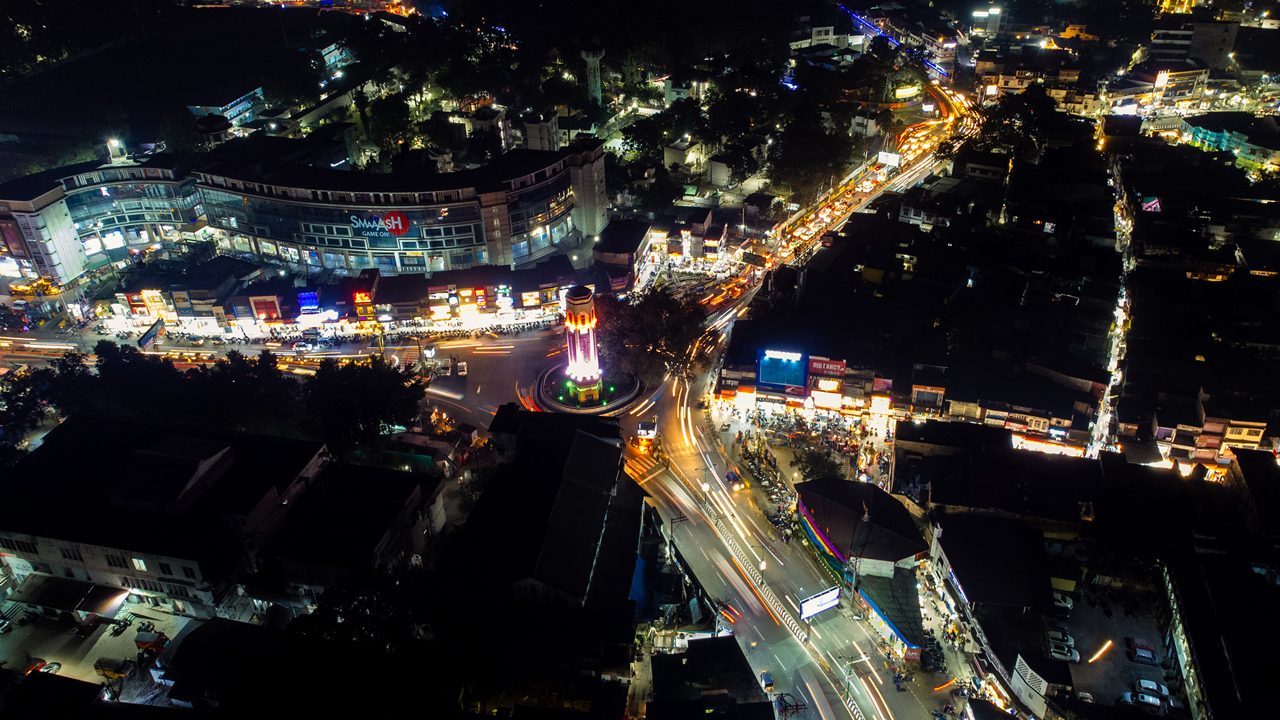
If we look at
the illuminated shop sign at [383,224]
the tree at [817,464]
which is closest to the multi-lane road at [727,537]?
the tree at [817,464]

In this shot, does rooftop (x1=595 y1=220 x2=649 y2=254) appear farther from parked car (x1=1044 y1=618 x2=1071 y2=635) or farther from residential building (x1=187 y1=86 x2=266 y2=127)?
residential building (x1=187 y1=86 x2=266 y2=127)

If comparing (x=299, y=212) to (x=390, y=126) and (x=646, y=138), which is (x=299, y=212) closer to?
(x=390, y=126)

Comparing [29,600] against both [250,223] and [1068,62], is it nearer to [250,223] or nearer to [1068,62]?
[250,223]

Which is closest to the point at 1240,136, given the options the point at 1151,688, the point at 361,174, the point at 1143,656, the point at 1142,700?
the point at 1143,656

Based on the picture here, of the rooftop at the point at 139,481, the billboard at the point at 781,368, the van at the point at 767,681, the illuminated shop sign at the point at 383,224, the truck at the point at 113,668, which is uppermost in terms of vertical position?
the illuminated shop sign at the point at 383,224

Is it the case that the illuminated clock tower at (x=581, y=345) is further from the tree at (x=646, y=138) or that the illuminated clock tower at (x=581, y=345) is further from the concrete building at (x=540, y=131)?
the tree at (x=646, y=138)

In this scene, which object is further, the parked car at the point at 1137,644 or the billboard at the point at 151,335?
the billboard at the point at 151,335

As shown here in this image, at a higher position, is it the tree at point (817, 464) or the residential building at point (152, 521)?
the residential building at point (152, 521)
